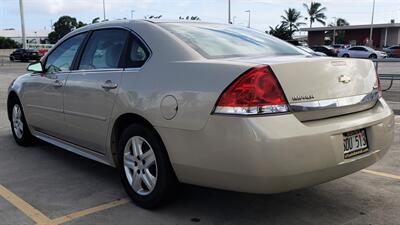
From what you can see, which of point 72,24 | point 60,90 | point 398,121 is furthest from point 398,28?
point 60,90

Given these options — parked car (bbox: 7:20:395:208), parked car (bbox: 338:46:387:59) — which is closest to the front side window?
parked car (bbox: 7:20:395:208)

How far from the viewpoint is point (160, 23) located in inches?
175

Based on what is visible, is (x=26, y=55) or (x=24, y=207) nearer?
(x=24, y=207)

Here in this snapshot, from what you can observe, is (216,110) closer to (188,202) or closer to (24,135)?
(188,202)

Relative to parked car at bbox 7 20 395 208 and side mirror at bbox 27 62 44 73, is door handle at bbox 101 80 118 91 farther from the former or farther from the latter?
side mirror at bbox 27 62 44 73

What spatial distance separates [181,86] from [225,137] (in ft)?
1.92

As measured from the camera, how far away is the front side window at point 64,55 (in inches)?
207

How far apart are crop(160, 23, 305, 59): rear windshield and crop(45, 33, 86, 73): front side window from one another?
1313 mm

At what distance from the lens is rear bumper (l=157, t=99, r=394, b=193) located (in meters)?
3.26

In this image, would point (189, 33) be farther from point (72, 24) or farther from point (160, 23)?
point (72, 24)

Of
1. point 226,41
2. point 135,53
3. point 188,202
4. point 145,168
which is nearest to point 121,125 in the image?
point 145,168

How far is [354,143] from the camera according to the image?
3.66 metres

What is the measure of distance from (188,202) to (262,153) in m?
1.29

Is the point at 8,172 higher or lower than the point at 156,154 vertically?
lower
